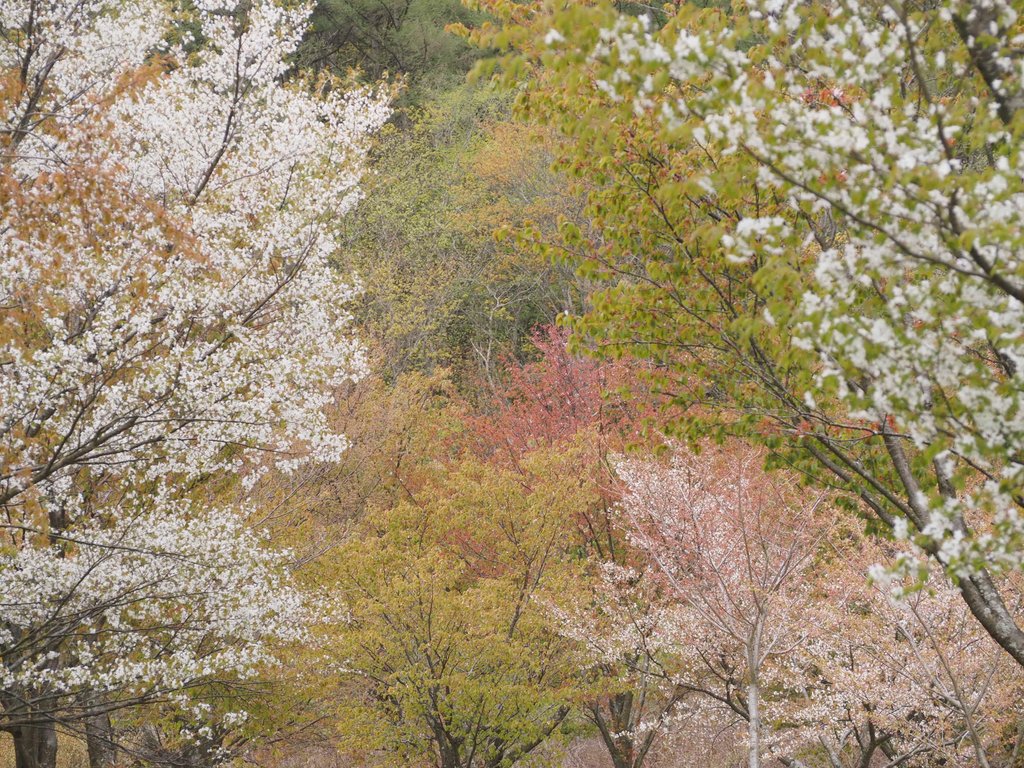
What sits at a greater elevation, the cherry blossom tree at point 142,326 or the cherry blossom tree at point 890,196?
the cherry blossom tree at point 142,326

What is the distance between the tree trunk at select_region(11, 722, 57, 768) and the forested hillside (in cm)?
6

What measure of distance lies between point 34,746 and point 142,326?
5250 mm

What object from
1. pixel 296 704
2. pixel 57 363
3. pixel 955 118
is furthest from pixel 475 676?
pixel 955 118

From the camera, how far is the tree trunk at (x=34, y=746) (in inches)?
344

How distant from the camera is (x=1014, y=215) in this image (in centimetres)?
281

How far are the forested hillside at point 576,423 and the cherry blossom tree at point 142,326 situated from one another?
6cm

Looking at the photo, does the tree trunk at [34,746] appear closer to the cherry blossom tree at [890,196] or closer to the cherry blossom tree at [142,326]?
the cherry blossom tree at [142,326]

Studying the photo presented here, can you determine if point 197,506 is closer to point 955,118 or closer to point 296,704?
Answer: point 296,704

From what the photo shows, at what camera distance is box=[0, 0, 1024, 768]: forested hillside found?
3145 mm

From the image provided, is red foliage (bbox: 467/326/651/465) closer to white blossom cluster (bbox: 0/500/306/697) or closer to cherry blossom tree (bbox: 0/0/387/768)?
cherry blossom tree (bbox: 0/0/387/768)

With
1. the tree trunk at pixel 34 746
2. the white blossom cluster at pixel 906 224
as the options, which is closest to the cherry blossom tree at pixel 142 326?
the tree trunk at pixel 34 746

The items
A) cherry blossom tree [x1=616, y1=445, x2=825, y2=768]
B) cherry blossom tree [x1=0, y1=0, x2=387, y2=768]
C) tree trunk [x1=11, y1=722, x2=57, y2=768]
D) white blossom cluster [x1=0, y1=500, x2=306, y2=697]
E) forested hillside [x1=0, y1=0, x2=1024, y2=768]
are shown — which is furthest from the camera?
cherry blossom tree [x1=616, y1=445, x2=825, y2=768]

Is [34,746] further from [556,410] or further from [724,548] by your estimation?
[556,410]

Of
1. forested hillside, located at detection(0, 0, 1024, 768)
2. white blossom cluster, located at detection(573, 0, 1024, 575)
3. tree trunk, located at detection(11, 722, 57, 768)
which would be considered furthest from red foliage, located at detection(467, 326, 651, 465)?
white blossom cluster, located at detection(573, 0, 1024, 575)
